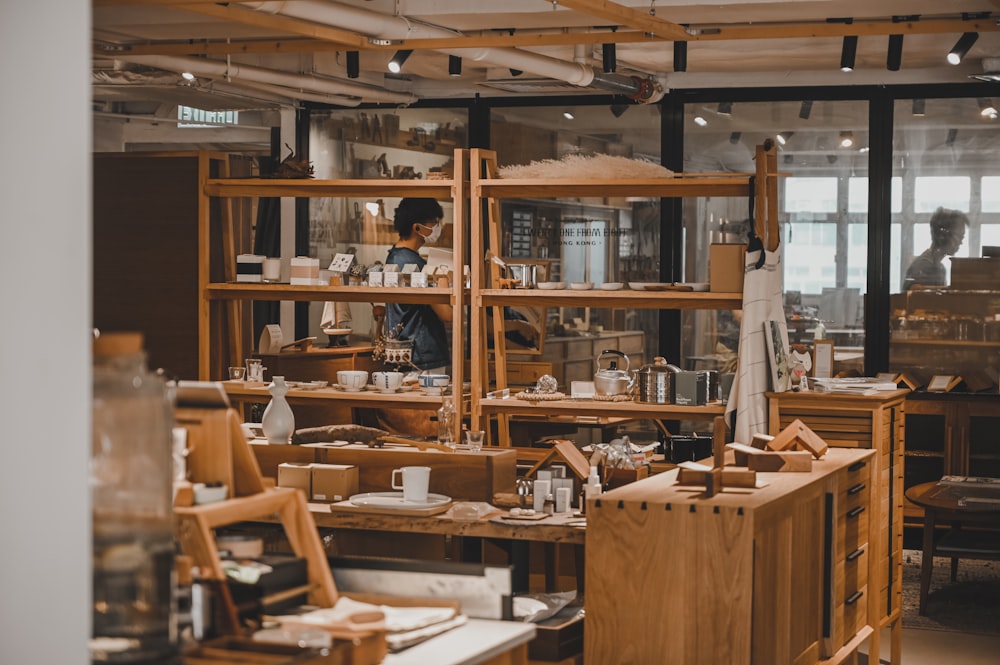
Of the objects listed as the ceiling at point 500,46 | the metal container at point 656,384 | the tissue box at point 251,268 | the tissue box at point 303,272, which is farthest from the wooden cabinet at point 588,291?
the tissue box at point 251,268

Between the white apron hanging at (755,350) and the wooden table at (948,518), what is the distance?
4.33 feet

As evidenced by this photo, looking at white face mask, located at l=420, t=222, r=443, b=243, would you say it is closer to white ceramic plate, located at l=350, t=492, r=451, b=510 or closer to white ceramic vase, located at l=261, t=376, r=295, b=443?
white ceramic vase, located at l=261, t=376, r=295, b=443

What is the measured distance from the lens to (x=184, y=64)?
7.80 metres

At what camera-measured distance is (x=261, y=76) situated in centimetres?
833

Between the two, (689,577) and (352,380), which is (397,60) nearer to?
(352,380)

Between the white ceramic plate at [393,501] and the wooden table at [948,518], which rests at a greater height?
the white ceramic plate at [393,501]

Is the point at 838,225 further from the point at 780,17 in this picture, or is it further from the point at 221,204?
the point at 221,204

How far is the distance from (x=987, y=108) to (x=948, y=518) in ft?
10.1

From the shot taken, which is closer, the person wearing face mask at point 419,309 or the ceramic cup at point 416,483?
the ceramic cup at point 416,483

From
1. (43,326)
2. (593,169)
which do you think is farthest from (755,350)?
(43,326)

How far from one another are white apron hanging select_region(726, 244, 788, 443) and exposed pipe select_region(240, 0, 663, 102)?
1820 millimetres

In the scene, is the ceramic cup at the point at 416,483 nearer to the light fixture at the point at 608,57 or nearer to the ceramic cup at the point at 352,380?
the ceramic cup at the point at 352,380

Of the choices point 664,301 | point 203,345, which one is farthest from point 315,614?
point 203,345

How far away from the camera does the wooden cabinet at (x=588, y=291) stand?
6770 millimetres
